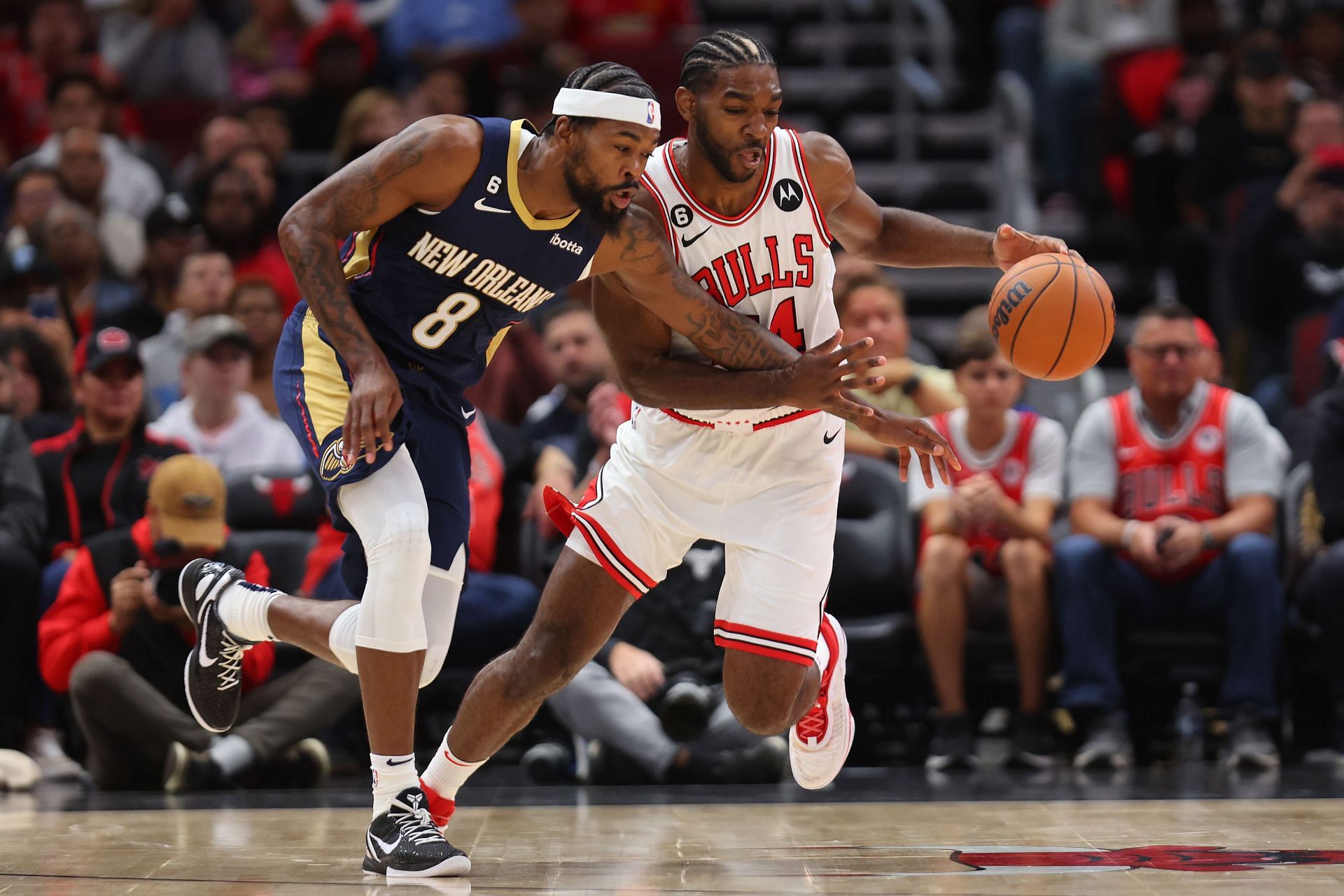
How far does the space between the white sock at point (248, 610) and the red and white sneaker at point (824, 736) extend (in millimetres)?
1491

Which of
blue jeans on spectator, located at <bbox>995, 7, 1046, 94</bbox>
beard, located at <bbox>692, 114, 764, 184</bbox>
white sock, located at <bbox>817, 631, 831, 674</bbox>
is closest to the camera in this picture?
beard, located at <bbox>692, 114, 764, 184</bbox>

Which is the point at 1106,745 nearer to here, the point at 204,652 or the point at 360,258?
the point at 204,652

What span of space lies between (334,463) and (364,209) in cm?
62

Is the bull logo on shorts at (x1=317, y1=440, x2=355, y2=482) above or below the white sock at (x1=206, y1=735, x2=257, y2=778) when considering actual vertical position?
above

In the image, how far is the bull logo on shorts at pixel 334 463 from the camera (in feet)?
13.4

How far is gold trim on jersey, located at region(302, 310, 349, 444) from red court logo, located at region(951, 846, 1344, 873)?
1.86m

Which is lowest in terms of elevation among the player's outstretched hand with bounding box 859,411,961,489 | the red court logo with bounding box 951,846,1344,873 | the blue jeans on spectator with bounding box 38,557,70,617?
the red court logo with bounding box 951,846,1344,873

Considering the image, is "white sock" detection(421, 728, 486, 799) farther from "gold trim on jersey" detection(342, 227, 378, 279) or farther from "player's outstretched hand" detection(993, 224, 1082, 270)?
"player's outstretched hand" detection(993, 224, 1082, 270)

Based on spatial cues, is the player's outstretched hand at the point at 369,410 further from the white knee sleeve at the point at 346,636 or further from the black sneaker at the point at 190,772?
the black sneaker at the point at 190,772

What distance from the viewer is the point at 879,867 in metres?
4.01

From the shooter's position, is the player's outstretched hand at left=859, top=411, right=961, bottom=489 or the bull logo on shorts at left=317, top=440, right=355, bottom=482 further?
the player's outstretched hand at left=859, top=411, right=961, bottom=489

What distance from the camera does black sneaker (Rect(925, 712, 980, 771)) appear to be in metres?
6.28

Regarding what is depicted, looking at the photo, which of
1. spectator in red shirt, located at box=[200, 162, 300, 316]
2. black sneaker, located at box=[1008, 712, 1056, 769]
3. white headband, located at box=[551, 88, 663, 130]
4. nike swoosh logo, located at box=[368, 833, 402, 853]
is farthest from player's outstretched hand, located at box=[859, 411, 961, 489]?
spectator in red shirt, located at box=[200, 162, 300, 316]

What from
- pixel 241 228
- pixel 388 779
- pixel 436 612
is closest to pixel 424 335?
pixel 436 612
